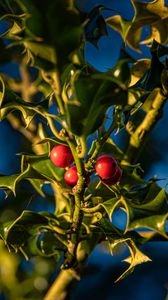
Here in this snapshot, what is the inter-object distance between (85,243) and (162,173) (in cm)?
55

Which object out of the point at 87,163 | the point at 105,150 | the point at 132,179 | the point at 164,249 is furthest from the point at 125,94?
the point at 164,249

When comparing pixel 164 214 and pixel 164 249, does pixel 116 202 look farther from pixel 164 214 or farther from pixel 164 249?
pixel 164 249

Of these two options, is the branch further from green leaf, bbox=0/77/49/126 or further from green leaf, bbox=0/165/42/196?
green leaf, bbox=0/77/49/126

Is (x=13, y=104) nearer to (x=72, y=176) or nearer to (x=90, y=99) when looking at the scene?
(x=72, y=176)

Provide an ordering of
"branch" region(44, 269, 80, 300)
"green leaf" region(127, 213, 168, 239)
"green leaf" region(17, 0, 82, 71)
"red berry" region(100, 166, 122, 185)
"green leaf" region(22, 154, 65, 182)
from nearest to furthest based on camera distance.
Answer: "green leaf" region(17, 0, 82, 71) < "green leaf" region(127, 213, 168, 239) < "red berry" region(100, 166, 122, 185) < "green leaf" region(22, 154, 65, 182) < "branch" region(44, 269, 80, 300)

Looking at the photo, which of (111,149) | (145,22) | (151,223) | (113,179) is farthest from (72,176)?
(145,22)

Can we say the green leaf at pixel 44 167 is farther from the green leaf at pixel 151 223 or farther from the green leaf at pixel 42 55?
the green leaf at pixel 42 55

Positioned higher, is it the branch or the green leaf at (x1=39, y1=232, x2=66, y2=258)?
the green leaf at (x1=39, y1=232, x2=66, y2=258)

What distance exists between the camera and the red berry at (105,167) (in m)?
0.97

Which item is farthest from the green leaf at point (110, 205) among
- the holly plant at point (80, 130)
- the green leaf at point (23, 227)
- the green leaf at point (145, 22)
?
the green leaf at point (145, 22)

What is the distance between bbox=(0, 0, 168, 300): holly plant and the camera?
0.74 metres

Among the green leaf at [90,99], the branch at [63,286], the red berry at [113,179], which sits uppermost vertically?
the green leaf at [90,99]

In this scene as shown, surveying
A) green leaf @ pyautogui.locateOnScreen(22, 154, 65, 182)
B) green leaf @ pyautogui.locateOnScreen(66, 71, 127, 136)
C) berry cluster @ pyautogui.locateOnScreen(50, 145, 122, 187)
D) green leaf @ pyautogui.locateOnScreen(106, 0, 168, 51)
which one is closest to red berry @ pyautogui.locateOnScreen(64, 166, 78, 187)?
berry cluster @ pyautogui.locateOnScreen(50, 145, 122, 187)

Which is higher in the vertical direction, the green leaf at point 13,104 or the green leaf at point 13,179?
the green leaf at point 13,104
